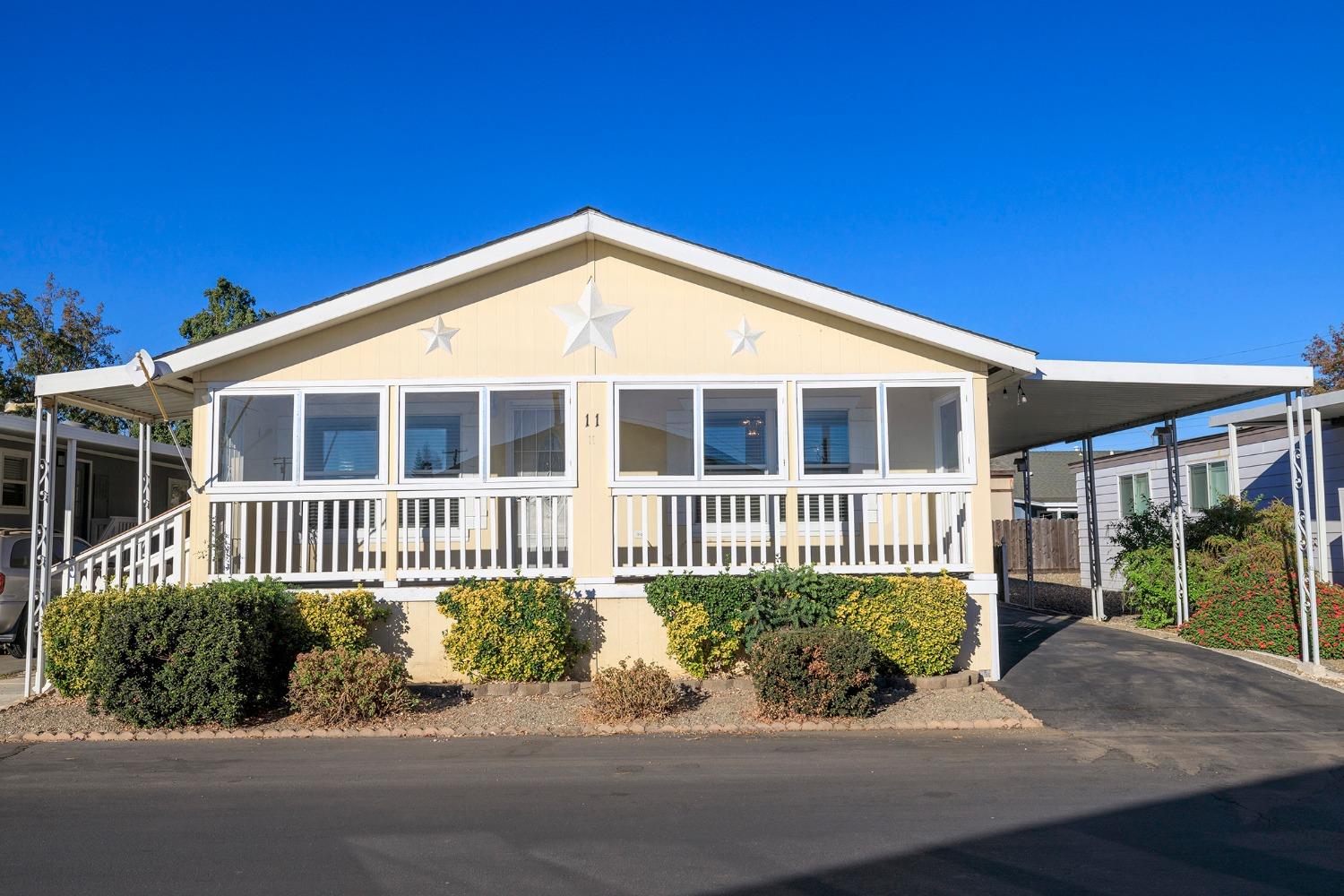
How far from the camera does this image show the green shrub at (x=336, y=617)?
9.07 meters

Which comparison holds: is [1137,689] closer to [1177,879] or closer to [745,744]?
[745,744]

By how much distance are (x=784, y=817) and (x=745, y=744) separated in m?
1.99

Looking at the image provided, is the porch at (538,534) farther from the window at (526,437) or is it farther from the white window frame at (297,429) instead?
the window at (526,437)

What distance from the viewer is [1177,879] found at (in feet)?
15.6

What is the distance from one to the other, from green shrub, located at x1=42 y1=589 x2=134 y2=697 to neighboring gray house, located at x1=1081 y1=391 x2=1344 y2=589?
41.7ft

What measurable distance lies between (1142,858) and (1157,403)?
8.74 m

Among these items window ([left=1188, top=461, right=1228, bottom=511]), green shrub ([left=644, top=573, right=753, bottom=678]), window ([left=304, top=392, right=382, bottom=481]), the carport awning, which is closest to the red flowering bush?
the carport awning

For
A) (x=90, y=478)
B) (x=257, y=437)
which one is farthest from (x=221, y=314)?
(x=257, y=437)

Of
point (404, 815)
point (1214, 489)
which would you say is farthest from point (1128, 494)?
point (404, 815)

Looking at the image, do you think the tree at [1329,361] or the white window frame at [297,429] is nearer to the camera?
the white window frame at [297,429]

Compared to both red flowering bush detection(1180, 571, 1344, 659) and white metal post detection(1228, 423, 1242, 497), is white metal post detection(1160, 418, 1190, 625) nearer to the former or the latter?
red flowering bush detection(1180, 571, 1344, 659)

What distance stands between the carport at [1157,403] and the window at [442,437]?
5.91 metres

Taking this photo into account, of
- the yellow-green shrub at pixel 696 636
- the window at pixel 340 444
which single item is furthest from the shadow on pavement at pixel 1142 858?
the window at pixel 340 444

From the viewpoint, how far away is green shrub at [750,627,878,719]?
838cm
